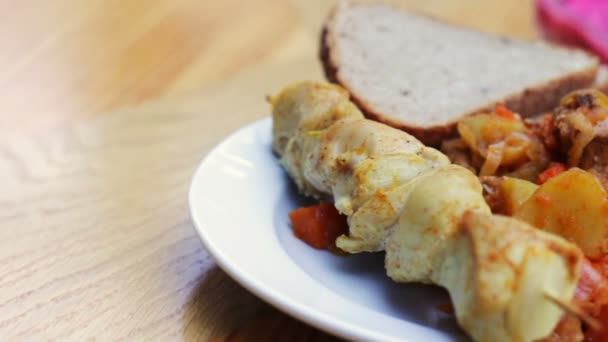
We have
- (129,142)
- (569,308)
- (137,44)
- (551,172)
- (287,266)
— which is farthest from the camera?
(137,44)

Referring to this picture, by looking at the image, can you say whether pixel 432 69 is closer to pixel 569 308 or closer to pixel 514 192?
pixel 514 192

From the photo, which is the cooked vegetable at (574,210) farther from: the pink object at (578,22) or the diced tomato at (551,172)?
the pink object at (578,22)

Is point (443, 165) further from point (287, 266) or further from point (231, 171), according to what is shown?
point (231, 171)

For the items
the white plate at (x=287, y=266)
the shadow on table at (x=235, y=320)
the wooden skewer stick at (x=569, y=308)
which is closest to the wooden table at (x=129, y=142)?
the shadow on table at (x=235, y=320)

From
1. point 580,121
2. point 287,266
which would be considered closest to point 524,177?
point 580,121

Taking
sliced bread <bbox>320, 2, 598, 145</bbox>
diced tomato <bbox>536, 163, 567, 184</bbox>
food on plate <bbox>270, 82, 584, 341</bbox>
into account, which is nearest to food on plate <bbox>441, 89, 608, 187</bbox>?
diced tomato <bbox>536, 163, 567, 184</bbox>

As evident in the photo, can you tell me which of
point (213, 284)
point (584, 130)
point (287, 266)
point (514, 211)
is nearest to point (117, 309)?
point (213, 284)
